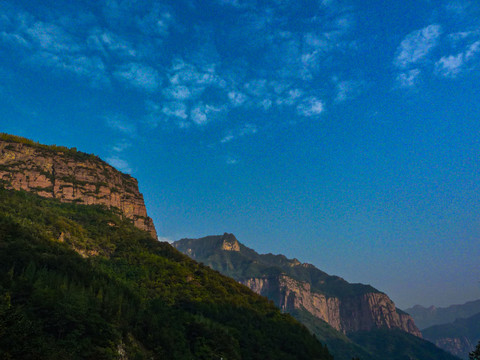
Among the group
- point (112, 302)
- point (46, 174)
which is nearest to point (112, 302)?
point (112, 302)

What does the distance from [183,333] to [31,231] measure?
54628 mm

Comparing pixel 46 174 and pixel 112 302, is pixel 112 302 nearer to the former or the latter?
pixel 112 302

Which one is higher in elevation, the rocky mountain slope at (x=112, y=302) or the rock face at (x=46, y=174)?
the rock face at (x=46, y=174)

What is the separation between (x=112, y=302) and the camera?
6938 cm

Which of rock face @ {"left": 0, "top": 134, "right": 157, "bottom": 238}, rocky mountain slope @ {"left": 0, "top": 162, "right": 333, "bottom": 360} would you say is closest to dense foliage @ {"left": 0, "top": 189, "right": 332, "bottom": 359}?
rocky mountain slope @ {"left": 0, "top": 162, "right": 333, "bottom": 360}

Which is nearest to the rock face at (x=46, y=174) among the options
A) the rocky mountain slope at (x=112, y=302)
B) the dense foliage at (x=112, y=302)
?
the rocky mountain slope at (x=112, y=302)

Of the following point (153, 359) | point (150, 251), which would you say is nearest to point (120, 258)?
point (150, 251)

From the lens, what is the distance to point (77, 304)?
184ft

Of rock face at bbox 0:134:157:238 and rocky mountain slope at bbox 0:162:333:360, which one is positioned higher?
rock face at bbox 0:134:157:238

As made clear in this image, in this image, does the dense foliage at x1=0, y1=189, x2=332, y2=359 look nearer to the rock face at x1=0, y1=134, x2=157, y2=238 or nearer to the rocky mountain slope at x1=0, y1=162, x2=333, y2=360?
the rocky mountain slope at x1=0, y1=162, x2=333, y2=360

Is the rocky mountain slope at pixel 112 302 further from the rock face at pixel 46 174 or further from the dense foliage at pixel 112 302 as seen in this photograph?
the rock face at pixel 46 174

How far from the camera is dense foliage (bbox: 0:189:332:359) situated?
48.8 metres

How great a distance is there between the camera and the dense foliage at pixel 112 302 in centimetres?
4878

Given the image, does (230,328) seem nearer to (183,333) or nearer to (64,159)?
(183,333)
